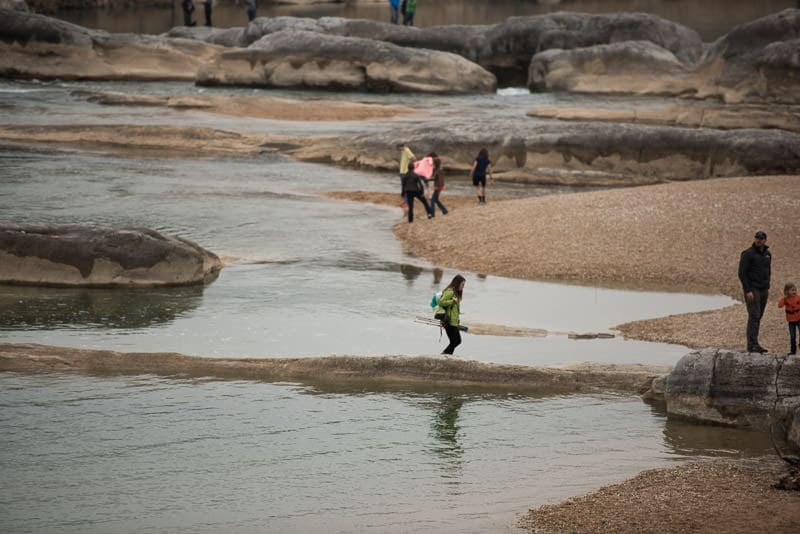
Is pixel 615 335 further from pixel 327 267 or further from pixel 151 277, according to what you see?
pixel 151 277

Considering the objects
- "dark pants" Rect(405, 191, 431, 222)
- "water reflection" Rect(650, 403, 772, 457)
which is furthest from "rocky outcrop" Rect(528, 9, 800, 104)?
"water reflection" Rect(650, 403, 772, 457)

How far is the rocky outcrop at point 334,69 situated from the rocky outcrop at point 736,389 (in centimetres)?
3846

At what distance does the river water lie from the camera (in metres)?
13.2

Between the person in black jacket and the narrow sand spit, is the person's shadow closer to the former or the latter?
the narrow sand spit

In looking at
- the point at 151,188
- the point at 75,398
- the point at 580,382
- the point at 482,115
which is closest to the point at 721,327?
the point at 580,382

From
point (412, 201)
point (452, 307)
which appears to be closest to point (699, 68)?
point (412, 201)

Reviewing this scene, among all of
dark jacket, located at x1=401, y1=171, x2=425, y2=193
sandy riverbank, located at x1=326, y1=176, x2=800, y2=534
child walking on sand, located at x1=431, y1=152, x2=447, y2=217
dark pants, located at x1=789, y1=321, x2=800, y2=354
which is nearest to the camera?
dark pants, located at x1=789, y1=321, x2=800, y2=354

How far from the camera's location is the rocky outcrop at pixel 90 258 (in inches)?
909

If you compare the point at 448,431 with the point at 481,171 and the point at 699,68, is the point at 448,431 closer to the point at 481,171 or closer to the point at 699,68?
the point at 481,171

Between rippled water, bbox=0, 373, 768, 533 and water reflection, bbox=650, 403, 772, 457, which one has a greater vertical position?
water reflection, bbox=650, 403, 772, 457

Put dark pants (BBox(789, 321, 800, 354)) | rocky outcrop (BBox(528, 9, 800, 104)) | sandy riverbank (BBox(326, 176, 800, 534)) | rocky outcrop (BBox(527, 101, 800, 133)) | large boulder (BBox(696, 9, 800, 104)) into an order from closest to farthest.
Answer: dark pants (BBox(789, 321, 800, 354)), sandy riverbank (BBox(326, 176, 800, 534)), rocky outcrop (BBox(527, 101, 800, 133)), large boulder (BBox(696, 9, 800, 104)), rocky outcrop (BBox(528, 9, 800, 104))

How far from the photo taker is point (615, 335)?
20344 millimetres

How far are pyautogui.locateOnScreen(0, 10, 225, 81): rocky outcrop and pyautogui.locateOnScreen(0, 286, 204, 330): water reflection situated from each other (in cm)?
3371

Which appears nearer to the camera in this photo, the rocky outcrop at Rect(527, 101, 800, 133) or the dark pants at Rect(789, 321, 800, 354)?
the dark pants at Rect(789, 321, 800, 354)
